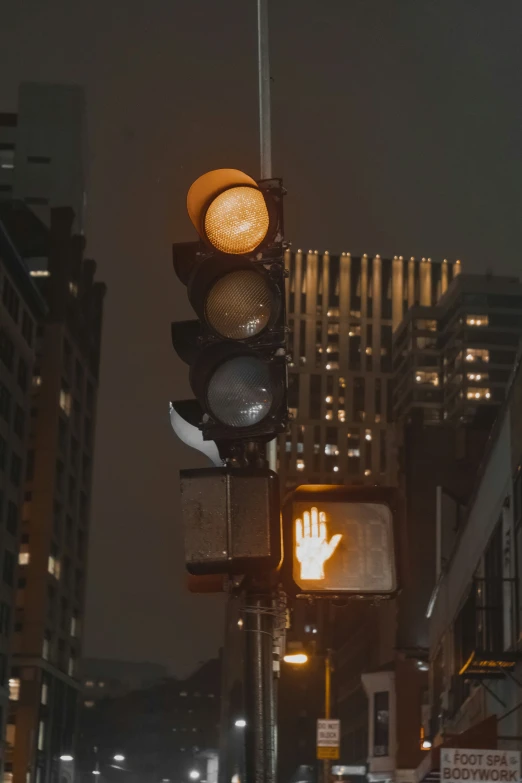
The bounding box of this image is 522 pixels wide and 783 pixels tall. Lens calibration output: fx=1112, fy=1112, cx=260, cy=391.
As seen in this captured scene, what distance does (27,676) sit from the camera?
9931cm

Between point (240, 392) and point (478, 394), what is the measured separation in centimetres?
17691

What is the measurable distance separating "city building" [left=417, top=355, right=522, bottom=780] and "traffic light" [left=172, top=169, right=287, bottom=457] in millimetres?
16164

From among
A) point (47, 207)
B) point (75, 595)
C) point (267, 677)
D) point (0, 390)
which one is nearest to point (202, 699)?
point (75, 595)

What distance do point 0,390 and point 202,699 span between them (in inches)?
4341

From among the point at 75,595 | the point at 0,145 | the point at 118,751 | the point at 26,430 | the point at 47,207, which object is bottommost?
the point at 118,751

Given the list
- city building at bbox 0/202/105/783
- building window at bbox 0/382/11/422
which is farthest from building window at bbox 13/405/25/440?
city building at bbox 0/202/105/783

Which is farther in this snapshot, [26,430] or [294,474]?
[294,474]

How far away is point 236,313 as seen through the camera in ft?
14.8

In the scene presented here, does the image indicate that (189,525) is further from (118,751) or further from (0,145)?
(118,751)

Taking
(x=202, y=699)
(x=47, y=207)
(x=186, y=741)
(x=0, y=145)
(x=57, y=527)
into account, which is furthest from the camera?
(x=202, y=699)

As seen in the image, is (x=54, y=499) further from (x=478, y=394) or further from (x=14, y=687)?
(x=478, y=394)

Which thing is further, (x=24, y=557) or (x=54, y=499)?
(x=54, y=499)

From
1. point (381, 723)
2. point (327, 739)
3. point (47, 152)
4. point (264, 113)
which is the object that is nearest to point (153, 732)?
point (47, 152)

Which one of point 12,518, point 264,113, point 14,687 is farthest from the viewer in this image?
point 14,687
